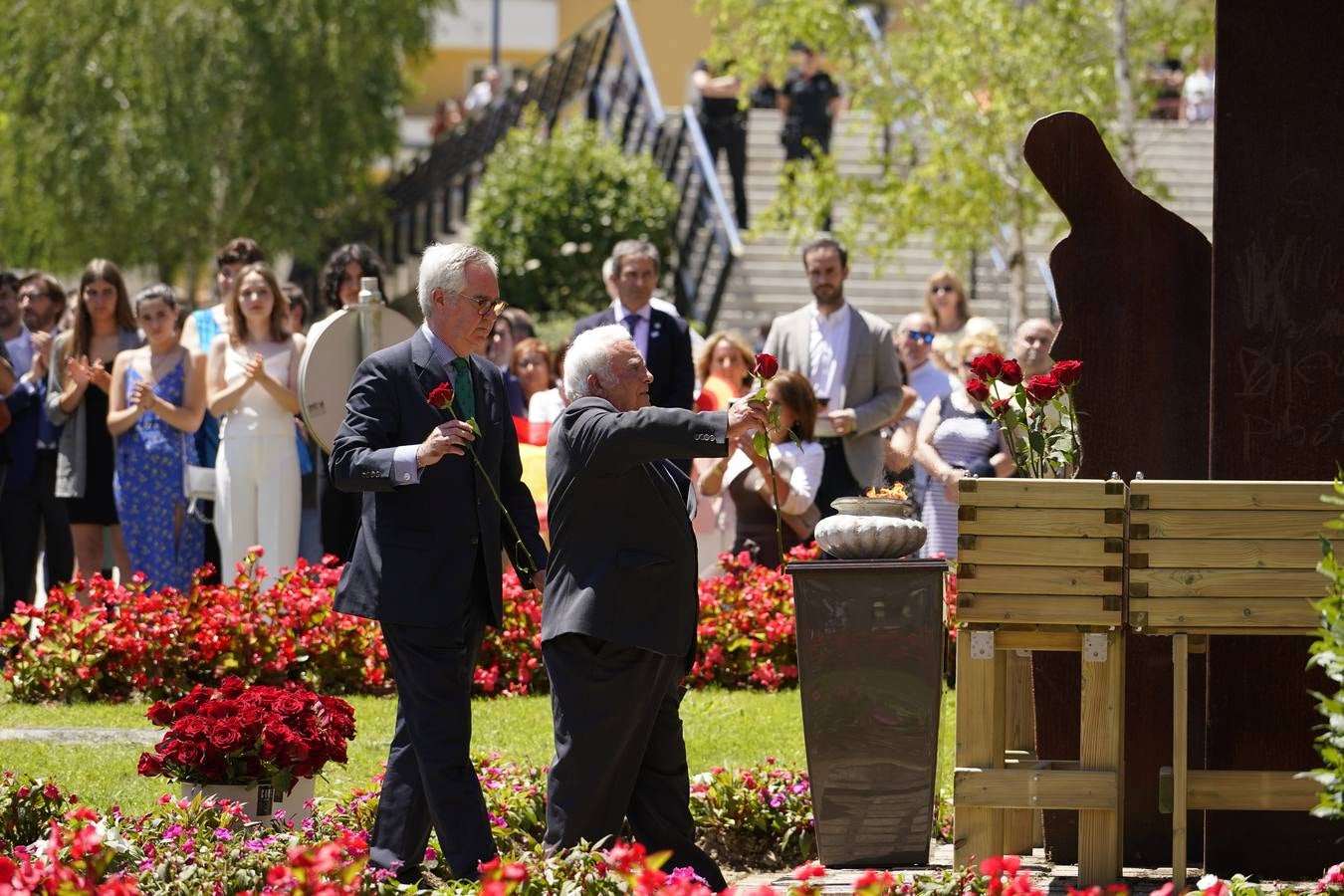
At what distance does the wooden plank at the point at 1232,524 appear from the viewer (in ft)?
19.3

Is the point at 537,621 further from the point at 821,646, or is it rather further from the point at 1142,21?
the point at 1142,21

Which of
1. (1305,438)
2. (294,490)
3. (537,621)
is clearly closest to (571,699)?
(1305,438)

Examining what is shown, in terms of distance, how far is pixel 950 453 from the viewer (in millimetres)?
10102

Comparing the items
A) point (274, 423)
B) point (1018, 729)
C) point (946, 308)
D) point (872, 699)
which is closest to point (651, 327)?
point (274, 423)

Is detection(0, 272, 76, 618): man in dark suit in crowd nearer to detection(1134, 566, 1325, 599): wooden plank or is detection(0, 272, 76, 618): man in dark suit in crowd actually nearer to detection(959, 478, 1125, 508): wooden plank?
detection(959, 478, 1125, 508): wooden plank

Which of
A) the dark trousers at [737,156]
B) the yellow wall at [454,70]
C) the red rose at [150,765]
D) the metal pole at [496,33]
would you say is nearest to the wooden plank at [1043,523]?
the red rose at [150,765]

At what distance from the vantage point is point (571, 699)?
6188mm

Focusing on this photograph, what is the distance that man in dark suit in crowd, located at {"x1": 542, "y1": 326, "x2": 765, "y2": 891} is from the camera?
20.0ft

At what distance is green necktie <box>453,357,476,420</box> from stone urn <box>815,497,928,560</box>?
1.07 m

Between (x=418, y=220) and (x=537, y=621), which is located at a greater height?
(x=418, y=220)

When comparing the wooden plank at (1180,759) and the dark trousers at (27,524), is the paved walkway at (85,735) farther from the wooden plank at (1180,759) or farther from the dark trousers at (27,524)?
the wooden plank at (1180,759)

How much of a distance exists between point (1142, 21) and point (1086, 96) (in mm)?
907

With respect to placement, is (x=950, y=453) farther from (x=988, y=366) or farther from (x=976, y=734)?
(x=976, y=734)

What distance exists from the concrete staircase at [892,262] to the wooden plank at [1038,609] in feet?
43.9
